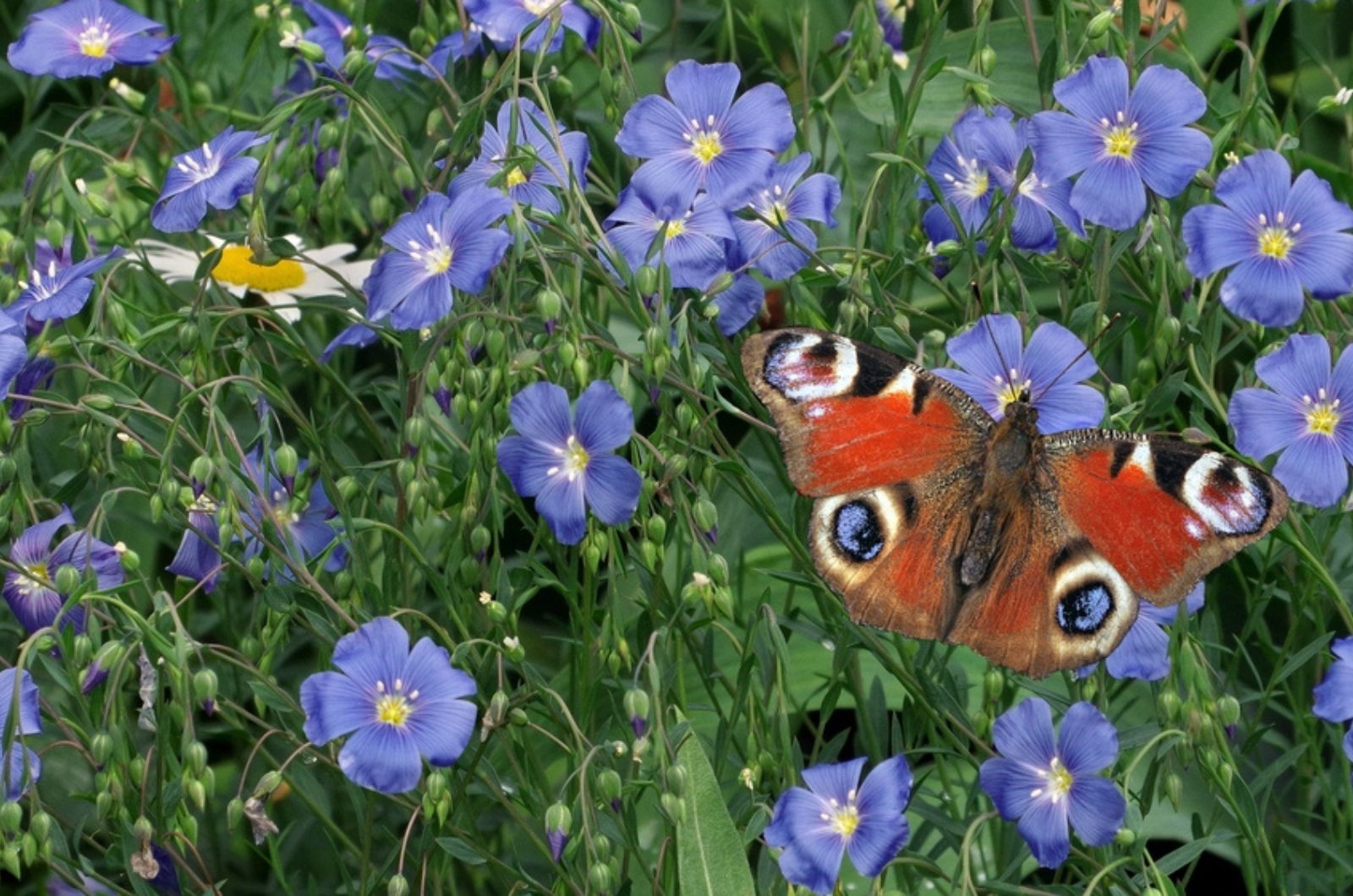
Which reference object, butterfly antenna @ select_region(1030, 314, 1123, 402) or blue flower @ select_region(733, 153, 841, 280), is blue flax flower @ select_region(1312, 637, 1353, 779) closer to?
butterfly antenna @ select_region(1030, 314, 1123, 402)

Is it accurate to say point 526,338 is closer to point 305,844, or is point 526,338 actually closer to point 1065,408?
point 1065,408

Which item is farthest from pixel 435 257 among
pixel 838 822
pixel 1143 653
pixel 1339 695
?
pixel 1339 695

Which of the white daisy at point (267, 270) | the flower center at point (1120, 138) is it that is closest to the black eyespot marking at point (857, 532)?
the flower center at point (1120, 138)

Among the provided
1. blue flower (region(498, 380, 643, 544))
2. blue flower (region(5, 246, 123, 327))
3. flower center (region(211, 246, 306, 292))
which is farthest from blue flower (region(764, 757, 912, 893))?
flower center (region(211, 246, 306, 292))

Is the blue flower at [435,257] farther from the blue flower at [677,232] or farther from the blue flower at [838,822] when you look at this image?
the blue flower at [838,822]

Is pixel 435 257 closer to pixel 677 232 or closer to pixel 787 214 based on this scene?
pixel 677 232

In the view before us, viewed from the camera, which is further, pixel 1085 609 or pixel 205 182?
pixel 205 182
